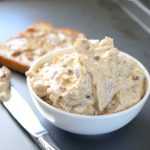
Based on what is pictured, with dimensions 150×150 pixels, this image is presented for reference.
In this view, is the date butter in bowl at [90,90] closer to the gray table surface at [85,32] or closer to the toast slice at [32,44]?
the gray table surface at [85,32]

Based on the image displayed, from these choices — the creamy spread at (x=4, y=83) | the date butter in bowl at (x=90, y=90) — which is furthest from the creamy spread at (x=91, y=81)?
the creamy spread at (x=4, y=83)

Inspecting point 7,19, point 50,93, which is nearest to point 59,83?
point 50,93

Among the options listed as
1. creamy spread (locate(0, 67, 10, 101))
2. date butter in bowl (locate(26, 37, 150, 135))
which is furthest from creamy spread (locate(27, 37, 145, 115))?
creamy spread (locate(0, 67, 10, 101))

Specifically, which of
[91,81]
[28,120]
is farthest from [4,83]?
[91,81]

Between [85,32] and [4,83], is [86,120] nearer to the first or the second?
[4,83]

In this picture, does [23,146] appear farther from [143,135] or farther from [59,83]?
[143,135]

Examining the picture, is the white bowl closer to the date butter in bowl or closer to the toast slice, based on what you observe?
the date butter in bowl

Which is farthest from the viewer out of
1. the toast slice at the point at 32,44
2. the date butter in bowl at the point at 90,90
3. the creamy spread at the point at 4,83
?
the toast slice at the point at 32,44
